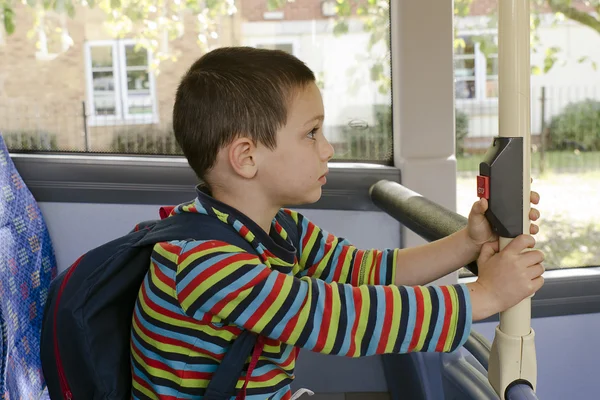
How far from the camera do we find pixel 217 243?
98cm

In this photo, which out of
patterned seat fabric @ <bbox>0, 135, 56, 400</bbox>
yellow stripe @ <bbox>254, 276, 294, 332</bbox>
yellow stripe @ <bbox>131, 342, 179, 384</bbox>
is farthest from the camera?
patterned seat fabric @ <bbox>0, 135, 56, 400</bbox>

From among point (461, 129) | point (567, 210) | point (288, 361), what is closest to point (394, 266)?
point (288, 361)

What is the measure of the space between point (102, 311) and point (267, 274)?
0.89ft

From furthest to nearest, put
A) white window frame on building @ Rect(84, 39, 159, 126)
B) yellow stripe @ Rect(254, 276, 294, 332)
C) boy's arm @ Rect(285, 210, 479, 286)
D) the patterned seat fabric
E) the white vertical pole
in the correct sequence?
white window frame on building @ Rect(84, 39, 159, 126) < the patterned seat fabric < boy's arm @ Rect(285, 210, 479, 286) < yellow stripe @ Rect(254, 276, 294, 332) < the white vertical pole

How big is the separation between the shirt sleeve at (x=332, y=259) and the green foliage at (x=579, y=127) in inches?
32.6

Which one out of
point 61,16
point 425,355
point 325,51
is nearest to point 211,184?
point 425,355

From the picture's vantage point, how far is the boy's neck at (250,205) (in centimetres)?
110

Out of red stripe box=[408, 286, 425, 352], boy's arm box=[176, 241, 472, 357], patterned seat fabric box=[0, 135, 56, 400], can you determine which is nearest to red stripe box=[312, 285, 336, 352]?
boy's arm box=[176, 241, 472, 357]

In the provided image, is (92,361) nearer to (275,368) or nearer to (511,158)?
(275,368)

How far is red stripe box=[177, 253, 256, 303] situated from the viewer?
0.95m

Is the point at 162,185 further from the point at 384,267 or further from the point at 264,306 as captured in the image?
the point at 264,306

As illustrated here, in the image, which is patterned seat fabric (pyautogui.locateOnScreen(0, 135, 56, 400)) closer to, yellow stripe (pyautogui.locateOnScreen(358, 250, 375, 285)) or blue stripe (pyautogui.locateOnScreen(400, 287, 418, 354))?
yellow stripe (pyautogui.locateOnScreen(358, 250, 375, 285))

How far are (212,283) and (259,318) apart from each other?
0.07 meters

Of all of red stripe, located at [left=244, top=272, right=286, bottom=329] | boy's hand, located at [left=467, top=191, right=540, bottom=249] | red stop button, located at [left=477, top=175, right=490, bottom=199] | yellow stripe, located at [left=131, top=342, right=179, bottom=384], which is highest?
red stop button, located at [left=477, top=175, right=490, bottom=199]
